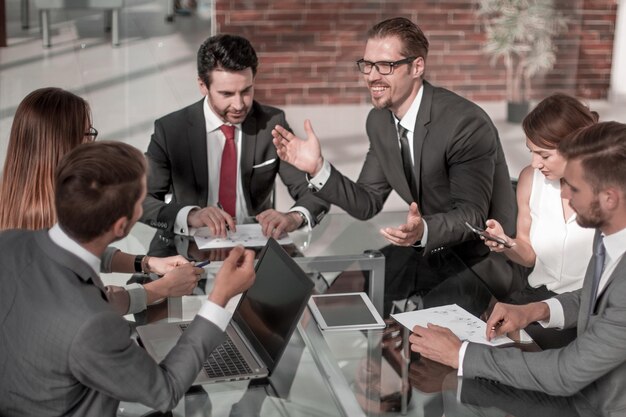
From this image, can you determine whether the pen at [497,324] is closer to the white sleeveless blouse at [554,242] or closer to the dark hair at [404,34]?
the white sleeveless blouse at [554,242]

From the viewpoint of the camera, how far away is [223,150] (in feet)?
11.7

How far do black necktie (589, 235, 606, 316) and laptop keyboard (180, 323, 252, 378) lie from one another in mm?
816

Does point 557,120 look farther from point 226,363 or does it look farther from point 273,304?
point 226,363

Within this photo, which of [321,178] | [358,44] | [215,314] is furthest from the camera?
[358,44]

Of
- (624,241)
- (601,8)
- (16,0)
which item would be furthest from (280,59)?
(624,241)

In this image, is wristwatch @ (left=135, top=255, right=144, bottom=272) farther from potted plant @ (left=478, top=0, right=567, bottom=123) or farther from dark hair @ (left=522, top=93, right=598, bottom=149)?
potted plant @ (left=478, top=0, right=567, bottom=123)

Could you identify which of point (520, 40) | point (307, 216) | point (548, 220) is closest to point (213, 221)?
point (307, 216)

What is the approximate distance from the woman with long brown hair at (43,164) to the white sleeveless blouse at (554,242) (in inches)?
43.4

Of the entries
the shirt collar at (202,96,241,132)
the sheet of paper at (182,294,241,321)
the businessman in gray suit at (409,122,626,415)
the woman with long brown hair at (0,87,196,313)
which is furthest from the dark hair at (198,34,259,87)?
the businessman in gray suit at (409,122,626,415)

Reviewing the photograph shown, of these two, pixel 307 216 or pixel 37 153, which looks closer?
pixel 37 153

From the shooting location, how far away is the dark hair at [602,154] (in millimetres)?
1953

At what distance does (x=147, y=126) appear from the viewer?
646 centimetres

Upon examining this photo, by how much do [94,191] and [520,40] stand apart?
232 inches

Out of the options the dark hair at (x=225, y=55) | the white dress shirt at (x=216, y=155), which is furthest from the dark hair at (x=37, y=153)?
the white dress shirt at (x=216, y=155)
